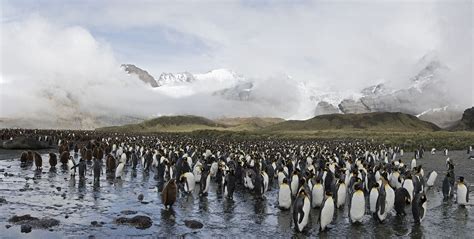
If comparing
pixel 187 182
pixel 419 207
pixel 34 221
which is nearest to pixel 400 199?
pixel 419 207

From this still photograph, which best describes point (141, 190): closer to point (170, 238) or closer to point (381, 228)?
point (170, 238)

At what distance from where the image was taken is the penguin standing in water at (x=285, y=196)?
13031 millimetres

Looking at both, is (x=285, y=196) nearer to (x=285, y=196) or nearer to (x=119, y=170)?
(x=285, y=196)

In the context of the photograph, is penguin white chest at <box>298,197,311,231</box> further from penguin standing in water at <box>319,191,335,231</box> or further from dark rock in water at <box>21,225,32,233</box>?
dark rock in water at <box>21,225,32,233</box>

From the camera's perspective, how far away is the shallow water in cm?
1075

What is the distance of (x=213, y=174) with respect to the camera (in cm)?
2016

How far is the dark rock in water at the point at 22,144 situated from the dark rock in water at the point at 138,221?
1138 inches

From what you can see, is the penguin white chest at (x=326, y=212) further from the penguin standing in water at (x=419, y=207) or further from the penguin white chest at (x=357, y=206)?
the penguin standing in water at (x=419, y=207)

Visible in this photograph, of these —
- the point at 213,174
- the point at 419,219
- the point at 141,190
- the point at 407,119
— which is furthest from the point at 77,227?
the point at 407,119

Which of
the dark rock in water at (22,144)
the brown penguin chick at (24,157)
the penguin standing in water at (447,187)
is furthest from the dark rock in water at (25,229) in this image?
the dark rock in water at (22,144)

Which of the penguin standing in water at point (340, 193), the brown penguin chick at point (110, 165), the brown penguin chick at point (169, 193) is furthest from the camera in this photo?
the brown penguin chick at point (110, 165)

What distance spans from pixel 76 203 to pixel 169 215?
10.2ft

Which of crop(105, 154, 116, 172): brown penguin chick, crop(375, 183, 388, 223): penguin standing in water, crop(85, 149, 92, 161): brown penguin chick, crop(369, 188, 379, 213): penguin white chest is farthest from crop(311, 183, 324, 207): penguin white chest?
crop(85, 149, 92, 161): brown penguin chick

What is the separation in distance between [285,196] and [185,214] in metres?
2.72
